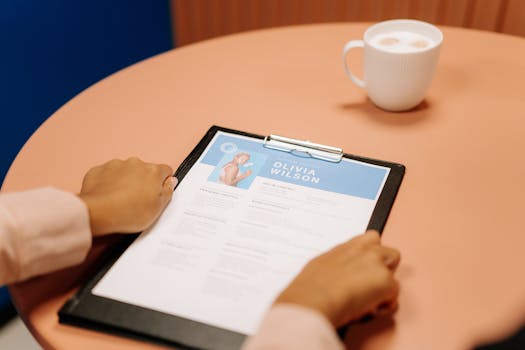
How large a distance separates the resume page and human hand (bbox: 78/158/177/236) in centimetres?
2

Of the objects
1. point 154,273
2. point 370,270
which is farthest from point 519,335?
point 154,273

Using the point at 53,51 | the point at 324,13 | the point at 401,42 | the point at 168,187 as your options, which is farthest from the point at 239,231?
the point at 324,13

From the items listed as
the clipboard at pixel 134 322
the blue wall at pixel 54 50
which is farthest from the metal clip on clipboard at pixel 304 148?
the blue wall at pixel 54 50

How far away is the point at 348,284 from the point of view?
1.95 feet

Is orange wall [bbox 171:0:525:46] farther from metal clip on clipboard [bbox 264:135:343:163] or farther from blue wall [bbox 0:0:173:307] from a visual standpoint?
metal clip on clipboard [bbox 264:135:343:163]

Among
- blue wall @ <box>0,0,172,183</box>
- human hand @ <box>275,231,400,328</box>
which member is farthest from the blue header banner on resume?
blue wall @ <box>0,0,172,183</box>

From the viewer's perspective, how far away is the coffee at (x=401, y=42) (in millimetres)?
880

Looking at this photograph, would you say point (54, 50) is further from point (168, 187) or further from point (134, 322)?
point (134, 322)

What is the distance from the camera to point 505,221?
2.36 feet

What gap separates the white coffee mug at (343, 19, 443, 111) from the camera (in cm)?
86

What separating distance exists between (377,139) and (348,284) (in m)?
0.32

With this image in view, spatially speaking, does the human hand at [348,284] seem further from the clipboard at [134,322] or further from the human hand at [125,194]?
the human hand at [125,194]

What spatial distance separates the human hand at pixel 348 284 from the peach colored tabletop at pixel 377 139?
3 cm

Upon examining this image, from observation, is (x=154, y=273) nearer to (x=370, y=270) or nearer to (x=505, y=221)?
(x=370, y=270)
